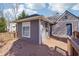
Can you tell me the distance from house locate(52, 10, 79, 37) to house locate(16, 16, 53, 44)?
0.09m

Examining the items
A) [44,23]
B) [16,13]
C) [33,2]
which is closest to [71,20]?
[44,23]

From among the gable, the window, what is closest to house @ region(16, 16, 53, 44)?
the window

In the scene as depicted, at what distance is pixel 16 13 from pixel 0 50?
0.51 meters

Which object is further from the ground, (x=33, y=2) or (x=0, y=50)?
(x=33, y=2)

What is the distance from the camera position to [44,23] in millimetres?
2678

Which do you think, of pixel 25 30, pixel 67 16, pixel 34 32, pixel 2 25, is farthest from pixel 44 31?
pixel 2 25

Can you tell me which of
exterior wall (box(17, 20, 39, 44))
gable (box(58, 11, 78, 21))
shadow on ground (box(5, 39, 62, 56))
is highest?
gable (box(58, 11, 78, 21))

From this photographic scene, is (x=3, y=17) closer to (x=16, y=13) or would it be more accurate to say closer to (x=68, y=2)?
(x=16, y=13)

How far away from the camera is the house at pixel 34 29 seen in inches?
105

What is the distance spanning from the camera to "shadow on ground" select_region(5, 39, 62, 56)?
2660 mm

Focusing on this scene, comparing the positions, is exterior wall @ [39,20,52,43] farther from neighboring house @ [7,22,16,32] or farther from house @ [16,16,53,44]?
neighboring house @ [7,22,16,32]

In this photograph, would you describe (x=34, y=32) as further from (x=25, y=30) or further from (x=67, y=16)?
(x=67, y=16)

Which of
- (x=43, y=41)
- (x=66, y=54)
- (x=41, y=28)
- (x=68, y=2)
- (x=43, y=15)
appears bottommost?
(x=66, y=54)

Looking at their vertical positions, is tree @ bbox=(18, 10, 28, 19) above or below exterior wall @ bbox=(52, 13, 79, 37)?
above
